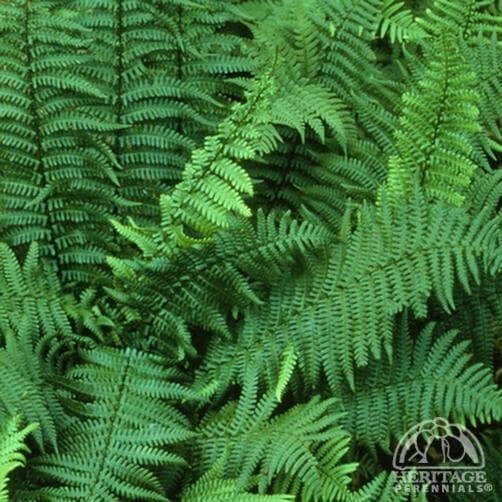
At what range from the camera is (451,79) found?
2574mm

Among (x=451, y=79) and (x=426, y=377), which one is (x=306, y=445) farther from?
(x=451, y=79)

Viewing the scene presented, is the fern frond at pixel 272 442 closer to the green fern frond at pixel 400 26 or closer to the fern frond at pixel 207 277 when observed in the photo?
the fern frond at pixel 207 277

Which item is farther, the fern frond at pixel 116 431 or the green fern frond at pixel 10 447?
the fern frond at pixel 116 431

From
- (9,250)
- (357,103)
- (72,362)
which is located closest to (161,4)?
(357,103)

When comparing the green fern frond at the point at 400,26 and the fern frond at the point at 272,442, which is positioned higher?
the green fern frond at the point at 400,26

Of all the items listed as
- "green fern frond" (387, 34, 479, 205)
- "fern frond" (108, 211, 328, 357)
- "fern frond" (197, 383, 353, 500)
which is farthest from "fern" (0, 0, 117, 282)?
"green fern frond" (387, 34, 479, 205)

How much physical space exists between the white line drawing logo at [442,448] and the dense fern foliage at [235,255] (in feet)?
0.18

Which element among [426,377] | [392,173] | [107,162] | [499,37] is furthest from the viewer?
[499,37]

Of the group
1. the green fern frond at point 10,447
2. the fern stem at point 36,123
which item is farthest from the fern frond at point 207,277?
the green fern frond at point 10,447

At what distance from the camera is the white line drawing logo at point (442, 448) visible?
2.51 m

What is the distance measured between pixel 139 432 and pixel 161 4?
169 centimetres

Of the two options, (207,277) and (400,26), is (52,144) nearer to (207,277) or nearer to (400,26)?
(207,277)

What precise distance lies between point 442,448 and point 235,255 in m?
1.04

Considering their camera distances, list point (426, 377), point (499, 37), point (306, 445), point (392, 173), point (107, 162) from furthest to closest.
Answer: point (499, 37)
point (107, 162)
point (392, 173)
point (426, 377)
point (306, 445)
